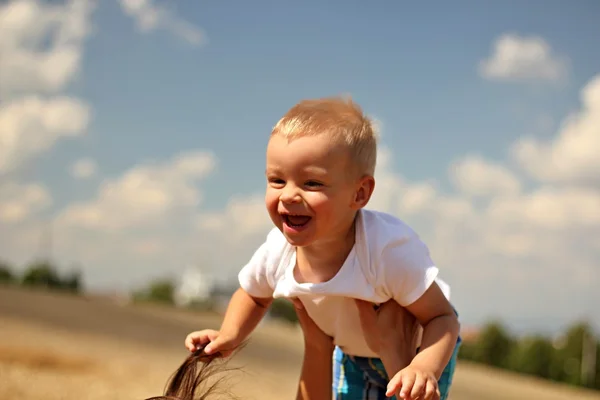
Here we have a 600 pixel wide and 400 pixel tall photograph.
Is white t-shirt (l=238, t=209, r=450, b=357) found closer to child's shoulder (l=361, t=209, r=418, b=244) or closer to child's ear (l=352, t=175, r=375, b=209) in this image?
child's shoulder (l=361, t=209, r=418, b=244)

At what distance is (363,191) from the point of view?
7.20ft

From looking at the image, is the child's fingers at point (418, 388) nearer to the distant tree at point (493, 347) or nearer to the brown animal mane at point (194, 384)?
the brown animal mane at point (194, 384)

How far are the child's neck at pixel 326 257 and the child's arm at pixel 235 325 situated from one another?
8.9 inches

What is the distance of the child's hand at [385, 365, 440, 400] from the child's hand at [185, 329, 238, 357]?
60 centimetres

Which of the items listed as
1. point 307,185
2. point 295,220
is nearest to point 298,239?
point 295,220

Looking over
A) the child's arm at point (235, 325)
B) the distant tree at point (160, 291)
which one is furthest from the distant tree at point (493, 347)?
the child's arm at point (235, 325)

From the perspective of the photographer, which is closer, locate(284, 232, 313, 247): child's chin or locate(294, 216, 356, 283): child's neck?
locate(284, 232, 313, 247): child's chin

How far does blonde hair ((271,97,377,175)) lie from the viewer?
211cm

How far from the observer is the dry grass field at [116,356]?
5.04 metres

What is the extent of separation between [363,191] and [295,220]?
23cm

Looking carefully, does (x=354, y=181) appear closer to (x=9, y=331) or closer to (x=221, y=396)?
(x=221, y=396)

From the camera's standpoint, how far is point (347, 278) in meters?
2.22

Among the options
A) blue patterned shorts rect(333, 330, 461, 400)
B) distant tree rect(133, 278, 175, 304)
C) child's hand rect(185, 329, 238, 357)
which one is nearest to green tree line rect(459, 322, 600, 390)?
distant tree rect(133, 278, 175, 304)

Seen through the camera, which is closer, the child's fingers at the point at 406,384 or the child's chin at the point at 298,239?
the child's fingers at the point at 406,384
